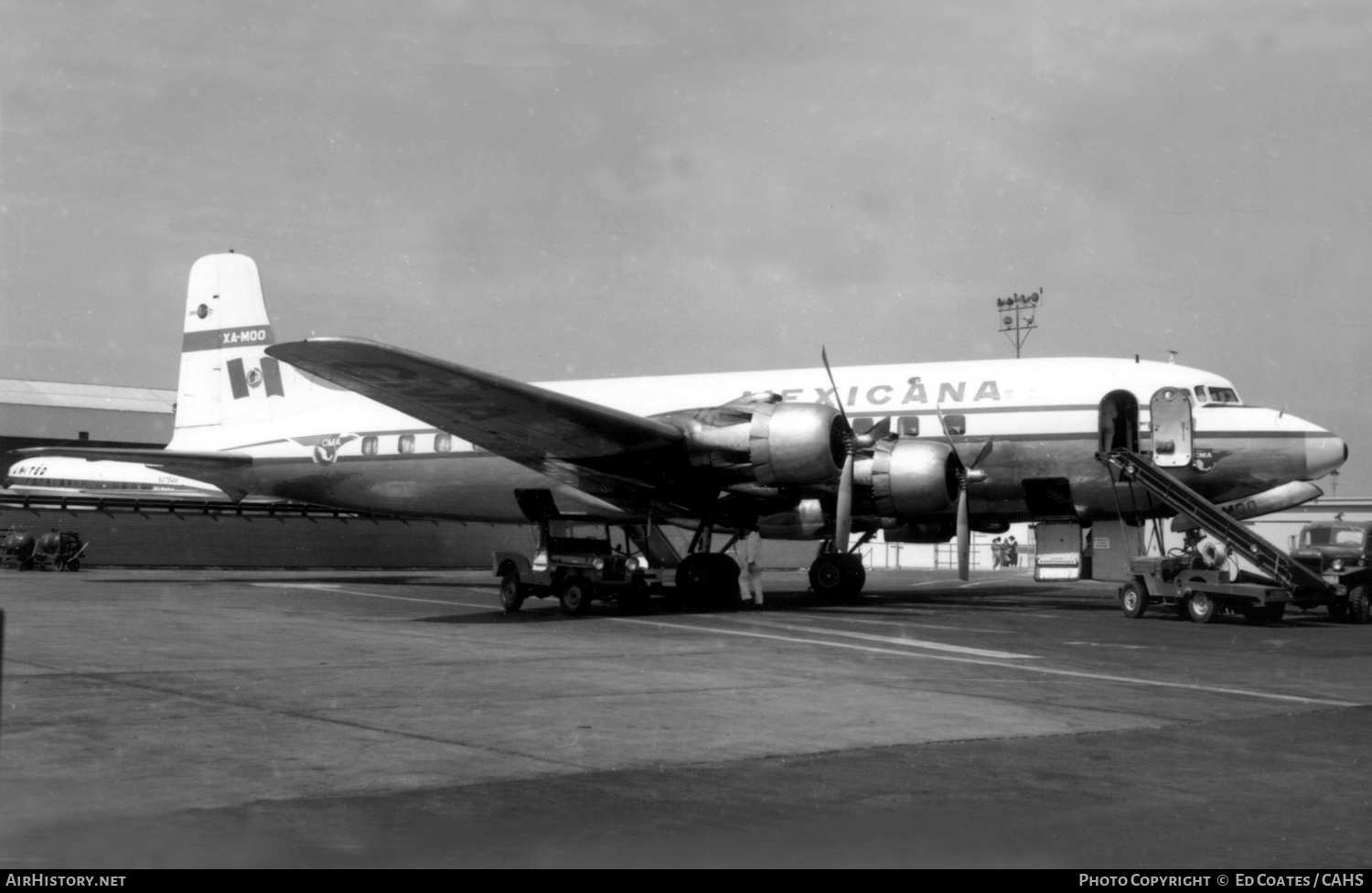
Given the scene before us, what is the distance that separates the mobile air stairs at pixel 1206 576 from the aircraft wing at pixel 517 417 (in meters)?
7.34

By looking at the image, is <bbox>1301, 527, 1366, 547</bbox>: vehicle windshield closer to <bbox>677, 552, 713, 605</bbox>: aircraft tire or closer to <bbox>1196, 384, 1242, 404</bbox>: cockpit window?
<bbox>1196, 384, 1242, 404</bbox>: cockpit window


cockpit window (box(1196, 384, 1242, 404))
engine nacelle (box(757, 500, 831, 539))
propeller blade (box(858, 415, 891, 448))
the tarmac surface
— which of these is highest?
cockpit window (box(1196, 384, 1242, 404))

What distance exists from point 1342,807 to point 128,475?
51484 millimetres

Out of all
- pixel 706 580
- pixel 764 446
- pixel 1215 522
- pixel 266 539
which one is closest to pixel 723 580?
pixel 706 580

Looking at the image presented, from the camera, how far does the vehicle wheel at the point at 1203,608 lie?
18.4 m

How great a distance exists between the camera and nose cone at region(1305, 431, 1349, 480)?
66.6ft

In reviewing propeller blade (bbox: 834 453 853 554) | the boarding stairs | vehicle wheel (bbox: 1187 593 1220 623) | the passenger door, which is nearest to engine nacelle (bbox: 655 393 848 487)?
propeller blade (bbox: 834 453 853 554)

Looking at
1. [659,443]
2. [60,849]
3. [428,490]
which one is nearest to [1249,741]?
[60,849]

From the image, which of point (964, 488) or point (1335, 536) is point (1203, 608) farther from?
point (1335, 536)

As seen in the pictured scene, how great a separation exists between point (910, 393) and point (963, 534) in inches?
156

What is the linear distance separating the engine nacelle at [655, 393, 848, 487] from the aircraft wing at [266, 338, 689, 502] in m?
0.46

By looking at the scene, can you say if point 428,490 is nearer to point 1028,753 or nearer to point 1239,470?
point 1239,470

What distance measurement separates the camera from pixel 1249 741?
792 centimetres

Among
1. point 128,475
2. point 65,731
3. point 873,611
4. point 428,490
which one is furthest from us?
point 128,475
